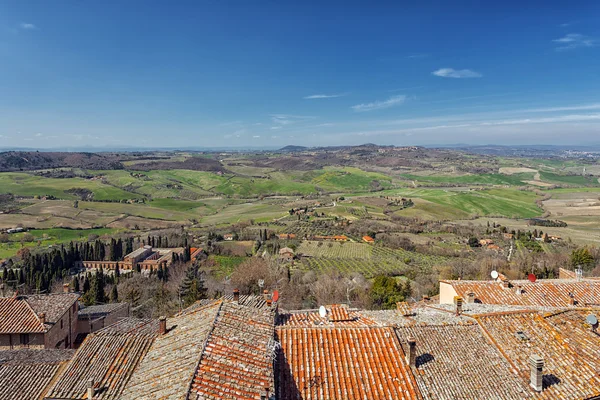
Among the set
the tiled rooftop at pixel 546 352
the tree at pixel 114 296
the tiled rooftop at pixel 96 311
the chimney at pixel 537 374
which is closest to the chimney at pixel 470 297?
the tiled rooftop at pixel 546 352

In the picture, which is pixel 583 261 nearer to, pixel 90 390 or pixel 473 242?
pixel 473 242

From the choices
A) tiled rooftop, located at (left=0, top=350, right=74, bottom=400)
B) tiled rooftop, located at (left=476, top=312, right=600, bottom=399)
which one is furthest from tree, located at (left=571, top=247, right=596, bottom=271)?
tiled rooftop, located at (left=0, top=350, right=74, bottom=400)

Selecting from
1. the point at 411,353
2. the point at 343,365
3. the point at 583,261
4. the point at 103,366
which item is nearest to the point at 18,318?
the point at 103,366

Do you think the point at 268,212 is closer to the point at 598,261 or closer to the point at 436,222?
the point at 436,222

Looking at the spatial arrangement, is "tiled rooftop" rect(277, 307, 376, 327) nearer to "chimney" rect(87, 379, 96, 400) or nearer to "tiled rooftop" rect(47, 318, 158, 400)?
"tiled rooftop" rect(47, 318, 158, 400)

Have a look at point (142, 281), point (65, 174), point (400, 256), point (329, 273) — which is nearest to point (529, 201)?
point (400, 256)

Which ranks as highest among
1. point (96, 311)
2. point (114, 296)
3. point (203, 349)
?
point (203, 349)

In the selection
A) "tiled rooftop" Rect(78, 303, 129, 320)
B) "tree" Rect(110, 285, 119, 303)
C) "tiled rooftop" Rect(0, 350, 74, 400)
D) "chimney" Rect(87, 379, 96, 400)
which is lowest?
"tree" Rect(110, 285, 119, 303)
